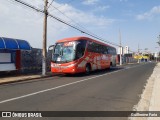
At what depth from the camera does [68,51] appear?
68.2 feet

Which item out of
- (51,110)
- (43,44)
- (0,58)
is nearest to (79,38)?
(43,44)

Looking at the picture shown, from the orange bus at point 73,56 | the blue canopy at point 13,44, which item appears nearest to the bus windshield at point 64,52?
the orange bus at point 73,56

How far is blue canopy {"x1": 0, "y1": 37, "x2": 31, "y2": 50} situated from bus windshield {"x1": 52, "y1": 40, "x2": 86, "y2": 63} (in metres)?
2.48

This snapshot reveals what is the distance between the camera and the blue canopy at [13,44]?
1854 centimetres

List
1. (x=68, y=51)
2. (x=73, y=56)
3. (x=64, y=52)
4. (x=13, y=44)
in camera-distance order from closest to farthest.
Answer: (x=13, y=44) → (x=73, y=56) → (x=68, y=51) → (x=64, y=52)

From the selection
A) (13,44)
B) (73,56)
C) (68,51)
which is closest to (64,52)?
(68,51)

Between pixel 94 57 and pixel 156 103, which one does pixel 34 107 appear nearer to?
pixel 156 103

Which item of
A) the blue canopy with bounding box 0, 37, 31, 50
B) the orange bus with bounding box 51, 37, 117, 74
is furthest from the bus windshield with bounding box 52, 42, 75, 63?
the blue canopy with bounding box 0, 37, 31, 50

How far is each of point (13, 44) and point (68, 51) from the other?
444 cm

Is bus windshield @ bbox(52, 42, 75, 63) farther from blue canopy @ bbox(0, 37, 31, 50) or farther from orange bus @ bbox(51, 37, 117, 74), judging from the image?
blue canopy @ bbox(0, 37, 31, 50)

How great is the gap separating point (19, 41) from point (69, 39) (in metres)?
4.16

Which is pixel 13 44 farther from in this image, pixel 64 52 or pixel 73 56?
pixel 73 56

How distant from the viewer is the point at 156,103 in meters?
8.93

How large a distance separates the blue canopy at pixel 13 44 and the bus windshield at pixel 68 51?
2481 millimetres
